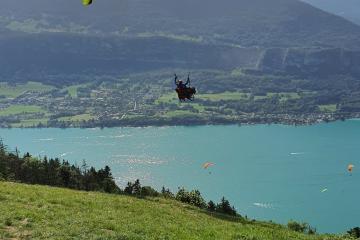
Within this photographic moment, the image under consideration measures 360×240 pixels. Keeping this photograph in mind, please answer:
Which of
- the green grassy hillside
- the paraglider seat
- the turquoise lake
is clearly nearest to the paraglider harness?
the paraglider seat

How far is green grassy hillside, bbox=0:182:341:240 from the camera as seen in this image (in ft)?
60.1

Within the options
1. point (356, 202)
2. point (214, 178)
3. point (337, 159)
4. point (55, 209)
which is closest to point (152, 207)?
point (55, 209)

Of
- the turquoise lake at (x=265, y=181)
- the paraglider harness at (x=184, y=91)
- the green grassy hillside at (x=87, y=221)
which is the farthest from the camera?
the turquoise lake at (x=265, y=181)

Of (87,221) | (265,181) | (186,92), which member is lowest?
(265,181)

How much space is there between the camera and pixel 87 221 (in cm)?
2012

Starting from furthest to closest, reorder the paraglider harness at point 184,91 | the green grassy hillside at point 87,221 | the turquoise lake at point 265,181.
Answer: the turquoise lake at point 265,181, the paraglider harness at point 184,91, the green grassy hillside at point 87,221

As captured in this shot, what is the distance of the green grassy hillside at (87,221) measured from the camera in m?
18.3

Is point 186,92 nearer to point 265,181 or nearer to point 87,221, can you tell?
point 87,221

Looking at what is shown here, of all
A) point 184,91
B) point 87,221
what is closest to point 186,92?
point 184,91

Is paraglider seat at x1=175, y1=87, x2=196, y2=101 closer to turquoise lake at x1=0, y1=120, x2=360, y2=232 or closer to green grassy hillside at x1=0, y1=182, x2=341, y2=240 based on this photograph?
green grassy hillside at x1=0, y1=182, x2=341, y2=240

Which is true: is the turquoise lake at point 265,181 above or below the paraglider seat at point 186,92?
below

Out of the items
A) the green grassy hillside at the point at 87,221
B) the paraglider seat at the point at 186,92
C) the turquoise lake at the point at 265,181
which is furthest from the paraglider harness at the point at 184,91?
the turquoise lake at the point at 265,181

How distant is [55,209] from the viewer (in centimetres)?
2188

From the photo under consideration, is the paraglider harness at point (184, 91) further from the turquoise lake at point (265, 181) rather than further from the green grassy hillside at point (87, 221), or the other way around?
the turquoise lake at point (265, 181)
